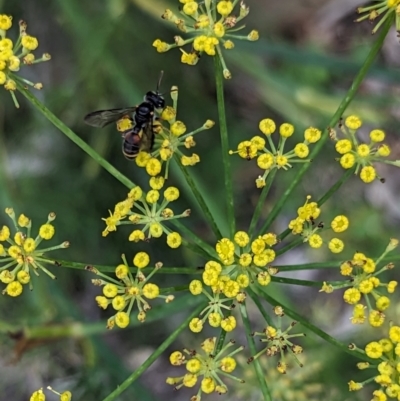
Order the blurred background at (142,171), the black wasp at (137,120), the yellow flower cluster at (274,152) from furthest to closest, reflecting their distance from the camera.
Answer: the blurred background at (142,171) < the black wasp at (137,120) < the yellow flower cluster at (274,152)

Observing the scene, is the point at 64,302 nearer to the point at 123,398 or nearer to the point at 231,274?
the point at 123,398

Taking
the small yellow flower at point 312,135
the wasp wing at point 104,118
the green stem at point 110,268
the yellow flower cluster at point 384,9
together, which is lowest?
the green stem at point 110,268

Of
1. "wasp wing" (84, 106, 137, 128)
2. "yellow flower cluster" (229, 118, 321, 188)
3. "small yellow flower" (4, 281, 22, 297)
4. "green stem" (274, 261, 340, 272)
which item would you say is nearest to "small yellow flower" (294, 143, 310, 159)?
"yellow flower cluster" (229, 118, 321, 188)

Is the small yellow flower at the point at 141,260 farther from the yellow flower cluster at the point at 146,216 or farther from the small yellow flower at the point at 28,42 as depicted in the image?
the small yellow flower at the point at 28,42

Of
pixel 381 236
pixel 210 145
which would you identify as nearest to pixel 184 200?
pixel 210 145

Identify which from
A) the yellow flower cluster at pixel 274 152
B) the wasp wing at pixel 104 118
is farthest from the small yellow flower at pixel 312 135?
the wasp wing at pixel 104 118

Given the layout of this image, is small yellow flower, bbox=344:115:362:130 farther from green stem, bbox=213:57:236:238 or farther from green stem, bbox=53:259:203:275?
green stem, bbox=53:259:203:275
